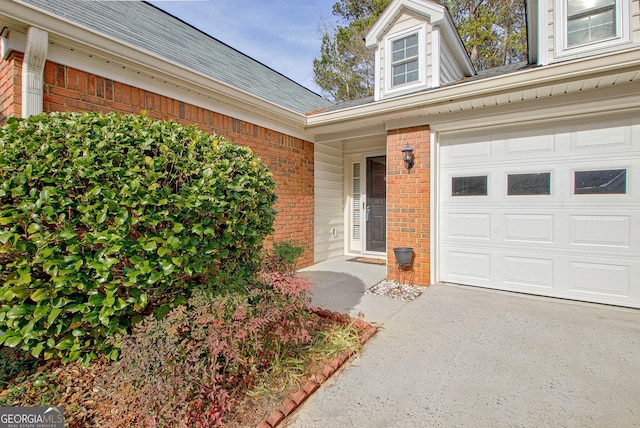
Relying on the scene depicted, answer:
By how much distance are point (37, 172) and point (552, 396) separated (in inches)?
149

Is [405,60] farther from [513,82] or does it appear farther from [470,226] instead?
[470,226]

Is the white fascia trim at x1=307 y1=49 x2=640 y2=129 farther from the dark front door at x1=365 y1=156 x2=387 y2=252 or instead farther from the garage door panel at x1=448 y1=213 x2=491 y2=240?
the dark front door at x1=365 y1=156 x2=387 y2=252

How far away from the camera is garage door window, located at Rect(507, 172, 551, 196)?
12.8ft

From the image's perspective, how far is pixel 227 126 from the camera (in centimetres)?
432

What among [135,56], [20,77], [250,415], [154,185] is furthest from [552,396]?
[20,77]

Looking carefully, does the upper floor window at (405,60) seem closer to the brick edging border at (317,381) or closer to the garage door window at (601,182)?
the garage door window at (601,182)

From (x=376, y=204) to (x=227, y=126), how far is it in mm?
3504

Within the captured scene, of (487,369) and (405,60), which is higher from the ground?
(405,60)

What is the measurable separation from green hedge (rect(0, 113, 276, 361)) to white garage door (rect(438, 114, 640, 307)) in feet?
12.0

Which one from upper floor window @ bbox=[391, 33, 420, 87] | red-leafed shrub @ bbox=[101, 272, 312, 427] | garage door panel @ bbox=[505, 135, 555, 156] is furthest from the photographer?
upper floor window @ bbox=[391, 33, 420, 87]

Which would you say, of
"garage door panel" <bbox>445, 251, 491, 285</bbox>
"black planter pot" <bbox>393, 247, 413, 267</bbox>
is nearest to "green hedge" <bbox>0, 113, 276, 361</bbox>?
"black planter pot" <bbox>393, 247, 413, 267</bbox>

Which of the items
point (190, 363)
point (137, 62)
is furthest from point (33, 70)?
point (190, 363)

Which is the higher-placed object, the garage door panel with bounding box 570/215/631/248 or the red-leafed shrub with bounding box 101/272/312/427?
the garage door panel with bounding box 570/215/631/248

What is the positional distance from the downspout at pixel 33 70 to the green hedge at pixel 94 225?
73 centimetres
